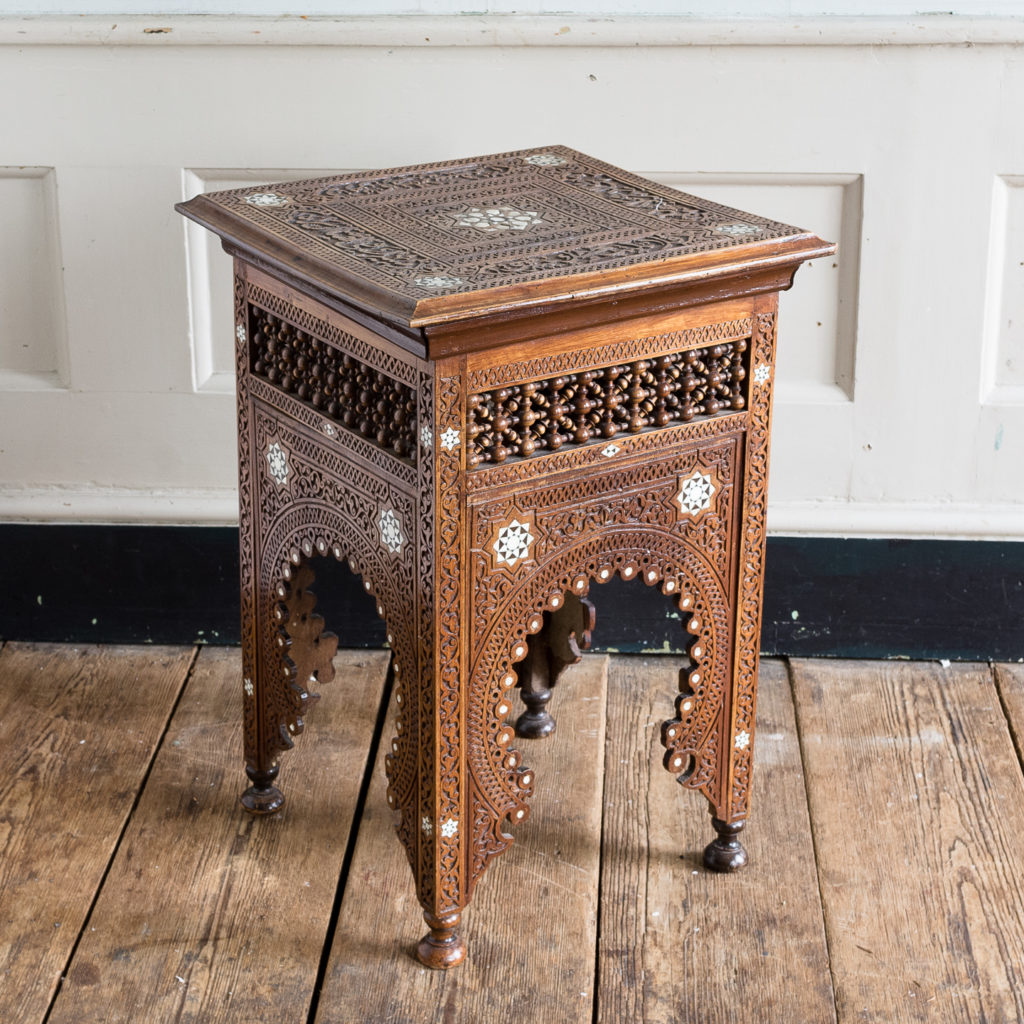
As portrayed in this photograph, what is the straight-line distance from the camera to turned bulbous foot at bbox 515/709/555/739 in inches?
81.5

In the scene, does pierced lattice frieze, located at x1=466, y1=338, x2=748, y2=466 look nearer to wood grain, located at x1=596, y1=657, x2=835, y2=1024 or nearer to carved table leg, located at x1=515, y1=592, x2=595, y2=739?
carved table leg, located at x1=515, y1=592, x2=595, y2=739

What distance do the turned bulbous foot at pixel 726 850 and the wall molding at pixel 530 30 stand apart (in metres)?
1.00

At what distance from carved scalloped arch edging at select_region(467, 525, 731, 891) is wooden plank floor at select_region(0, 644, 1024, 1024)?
0.16 metres

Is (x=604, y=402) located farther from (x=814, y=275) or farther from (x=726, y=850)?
(x=814, y=275)

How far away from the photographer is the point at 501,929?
5.60 feet

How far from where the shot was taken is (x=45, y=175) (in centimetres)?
210

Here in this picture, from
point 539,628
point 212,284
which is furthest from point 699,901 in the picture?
point 212,284

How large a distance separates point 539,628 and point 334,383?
331mm

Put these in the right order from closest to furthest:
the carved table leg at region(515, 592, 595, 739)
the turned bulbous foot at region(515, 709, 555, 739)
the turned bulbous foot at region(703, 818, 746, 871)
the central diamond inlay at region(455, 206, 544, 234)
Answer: the central diamond inlay at region(455, 206, 544, 234), the turned bulbous foot at region(703, 818, 746, 871), the carved table leg at region(515, 592, 595, 739), the turned bulbous foot at region(515, 709, 555, 739)

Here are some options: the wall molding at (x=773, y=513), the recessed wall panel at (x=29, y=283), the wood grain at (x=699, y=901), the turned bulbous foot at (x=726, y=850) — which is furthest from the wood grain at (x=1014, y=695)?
the recessed wall panel at (x=29, y=283)

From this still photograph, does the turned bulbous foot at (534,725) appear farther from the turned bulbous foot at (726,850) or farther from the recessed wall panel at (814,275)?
the recessed wall panel at (814,275)

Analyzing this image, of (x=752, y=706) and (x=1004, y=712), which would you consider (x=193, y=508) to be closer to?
(x=752, y=706)

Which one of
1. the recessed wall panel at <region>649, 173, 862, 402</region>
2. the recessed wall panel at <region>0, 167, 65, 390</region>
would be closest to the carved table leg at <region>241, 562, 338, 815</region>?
the recessed wall panel at <region>0, 167, 65, 390</region>

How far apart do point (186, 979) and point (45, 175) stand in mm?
1113
